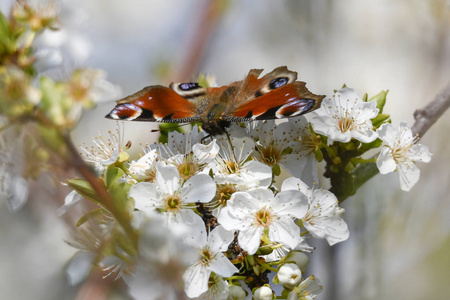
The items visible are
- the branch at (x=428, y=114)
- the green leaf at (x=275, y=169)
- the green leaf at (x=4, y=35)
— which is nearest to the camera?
the green leaf at (x=4, y=35)

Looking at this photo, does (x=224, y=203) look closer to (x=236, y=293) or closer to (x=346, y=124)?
(x=236, y=293)

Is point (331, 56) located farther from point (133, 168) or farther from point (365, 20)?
point (133, 168)

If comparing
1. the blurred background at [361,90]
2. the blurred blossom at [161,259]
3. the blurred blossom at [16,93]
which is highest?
the blurred blossom at [16,93]

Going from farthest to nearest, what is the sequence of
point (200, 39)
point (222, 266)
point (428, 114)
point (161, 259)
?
point (200, 39)
point (428, 114)
point (222, 266)
point (161, 259)

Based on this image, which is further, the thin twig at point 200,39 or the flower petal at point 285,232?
the thin twig at point 200,39

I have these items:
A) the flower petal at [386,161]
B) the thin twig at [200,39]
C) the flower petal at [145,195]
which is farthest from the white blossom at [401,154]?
the thin twig at [200,39]

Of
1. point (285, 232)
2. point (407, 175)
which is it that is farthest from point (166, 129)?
point (407, 175)

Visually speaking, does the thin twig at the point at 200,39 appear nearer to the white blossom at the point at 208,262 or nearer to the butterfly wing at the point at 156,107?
the butterfly wing at the point at 156,107
